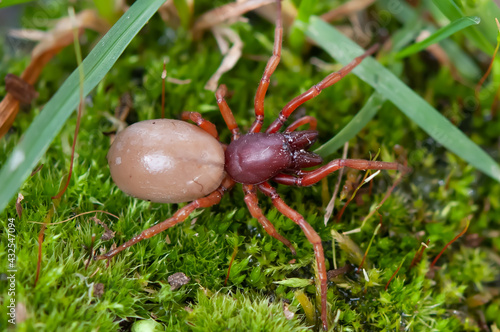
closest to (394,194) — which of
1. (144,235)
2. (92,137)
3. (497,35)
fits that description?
(497,35)

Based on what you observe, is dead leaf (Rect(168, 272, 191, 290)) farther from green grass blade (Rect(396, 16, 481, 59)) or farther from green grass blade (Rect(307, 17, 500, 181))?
green grass blade (Rect(396, 16, 481, 59))

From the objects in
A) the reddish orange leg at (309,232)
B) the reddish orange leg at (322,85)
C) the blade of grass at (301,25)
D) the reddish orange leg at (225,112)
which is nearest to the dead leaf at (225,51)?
the reddish orange leg at (225,112)

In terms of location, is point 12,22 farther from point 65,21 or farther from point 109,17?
point 109,17

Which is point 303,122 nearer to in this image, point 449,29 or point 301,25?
point 301,25

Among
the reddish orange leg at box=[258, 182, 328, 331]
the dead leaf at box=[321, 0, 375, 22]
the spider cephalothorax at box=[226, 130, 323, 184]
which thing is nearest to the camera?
the reddish orange leg at box=[258, 182, 328, 331]

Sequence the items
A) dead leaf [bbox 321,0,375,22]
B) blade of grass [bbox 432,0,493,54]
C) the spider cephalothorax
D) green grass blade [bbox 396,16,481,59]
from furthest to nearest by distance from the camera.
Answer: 1. dead leaf [bbox 321,0,375,22]
2. the spider cephalothorax
3. blade of grass [bbox 432,0,493,54]
4. green grass blade [bbox 396,16,481,59]

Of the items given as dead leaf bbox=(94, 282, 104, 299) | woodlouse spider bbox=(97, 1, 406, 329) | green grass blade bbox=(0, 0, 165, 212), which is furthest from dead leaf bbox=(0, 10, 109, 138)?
dead leaf bbox=(94, 282, 104, 299)

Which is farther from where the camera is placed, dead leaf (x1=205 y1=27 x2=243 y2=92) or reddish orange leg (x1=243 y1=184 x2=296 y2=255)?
dead leaf (x1=205 y1=27 x2=243 y2=92)
